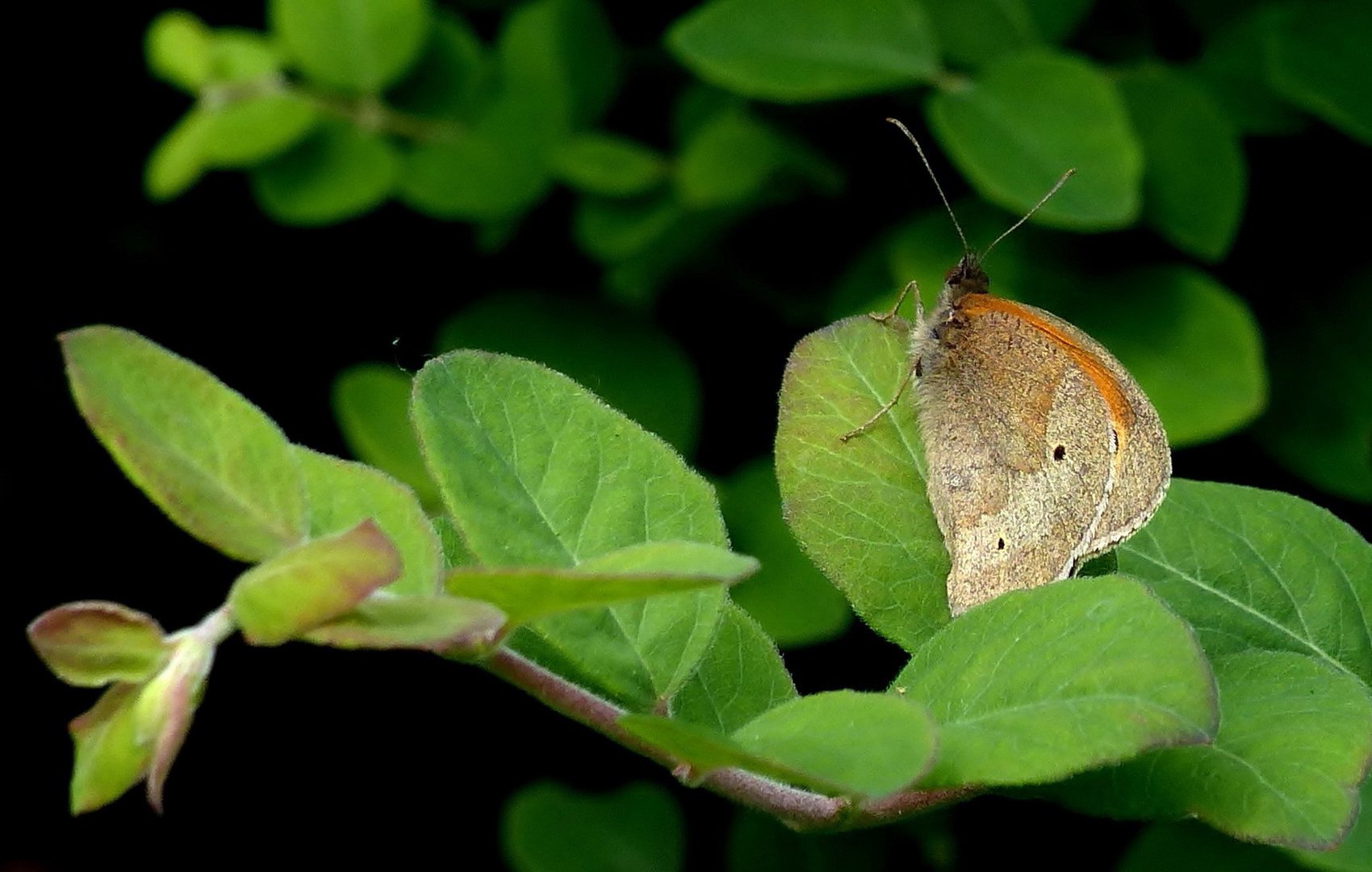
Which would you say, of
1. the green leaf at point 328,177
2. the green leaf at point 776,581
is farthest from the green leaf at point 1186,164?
the green leaf at point 328,177

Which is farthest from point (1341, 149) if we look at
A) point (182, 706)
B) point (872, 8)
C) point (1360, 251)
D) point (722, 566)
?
point (182, 706)

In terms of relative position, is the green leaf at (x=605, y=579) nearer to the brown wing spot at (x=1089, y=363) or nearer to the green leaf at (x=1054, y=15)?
the brown wing spot at (x=1089, y=363)

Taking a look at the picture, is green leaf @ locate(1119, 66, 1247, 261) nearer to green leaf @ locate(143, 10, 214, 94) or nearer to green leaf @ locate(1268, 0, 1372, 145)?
green leaf @ locate(1268, 0, 1372, 145)

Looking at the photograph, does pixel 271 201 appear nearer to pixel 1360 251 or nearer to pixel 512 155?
pixel 512 155

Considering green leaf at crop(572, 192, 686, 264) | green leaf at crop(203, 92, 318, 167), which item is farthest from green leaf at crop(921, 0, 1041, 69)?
green leaf at crop(203, 92, 318, 167)

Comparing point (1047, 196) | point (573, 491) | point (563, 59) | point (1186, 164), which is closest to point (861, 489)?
point (573, 491)
